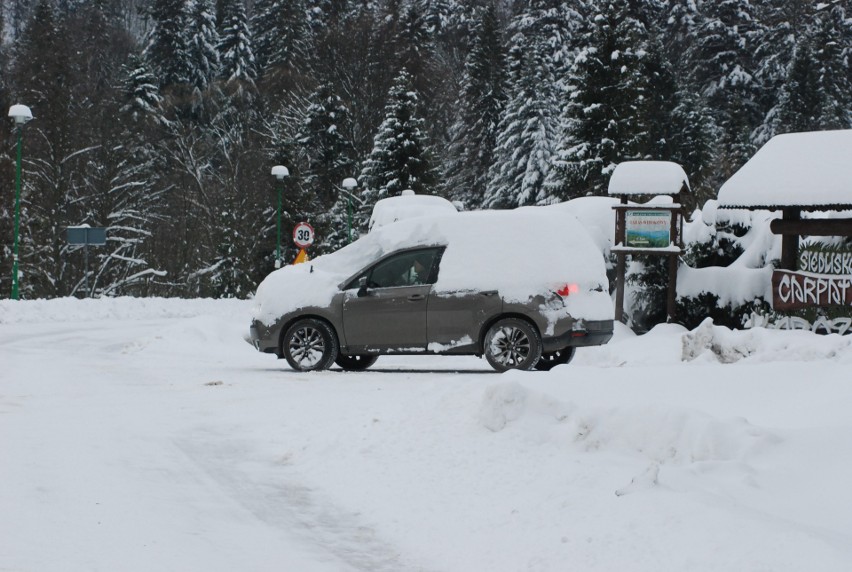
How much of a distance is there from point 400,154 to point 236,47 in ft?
106

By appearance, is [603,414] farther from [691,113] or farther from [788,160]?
[691,113]

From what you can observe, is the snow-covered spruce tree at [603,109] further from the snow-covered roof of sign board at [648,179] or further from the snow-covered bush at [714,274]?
the snow-covered roof of sign board at [648,179]

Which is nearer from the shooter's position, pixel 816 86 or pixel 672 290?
pixel 672 290

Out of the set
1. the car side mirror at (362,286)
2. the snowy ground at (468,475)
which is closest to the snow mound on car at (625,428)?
the snowy ground at (468,475)

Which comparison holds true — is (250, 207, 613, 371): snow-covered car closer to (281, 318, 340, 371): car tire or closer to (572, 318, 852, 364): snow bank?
(281, 318, 340, 371): car tire

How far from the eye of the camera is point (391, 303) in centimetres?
1387

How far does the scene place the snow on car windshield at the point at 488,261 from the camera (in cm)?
1350

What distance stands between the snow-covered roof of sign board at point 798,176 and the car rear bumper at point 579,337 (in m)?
5.10

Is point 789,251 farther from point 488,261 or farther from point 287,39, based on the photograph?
point 287,39

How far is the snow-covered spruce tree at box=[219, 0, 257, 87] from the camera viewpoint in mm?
78375

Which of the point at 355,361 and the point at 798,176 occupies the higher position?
the point at 798,176

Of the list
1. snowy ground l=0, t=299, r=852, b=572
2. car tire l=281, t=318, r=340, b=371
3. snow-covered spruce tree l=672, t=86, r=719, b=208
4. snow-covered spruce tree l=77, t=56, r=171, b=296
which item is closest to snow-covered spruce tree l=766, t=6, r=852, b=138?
snow-covered spruce tree l=672, t=86, r=719, b=208

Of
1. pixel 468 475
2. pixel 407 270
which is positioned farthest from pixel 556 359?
pixel 468 475

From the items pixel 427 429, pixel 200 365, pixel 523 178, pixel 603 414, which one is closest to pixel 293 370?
pixel 200 365
